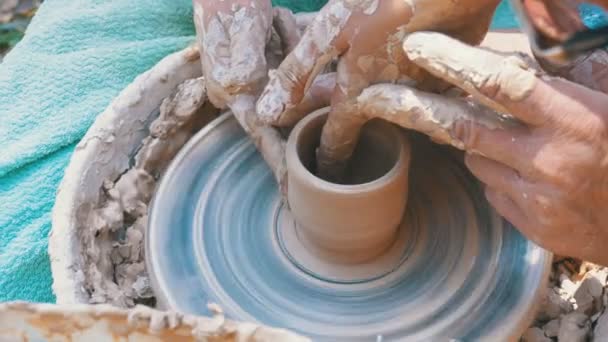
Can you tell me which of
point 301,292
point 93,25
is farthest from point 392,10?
point 93,25

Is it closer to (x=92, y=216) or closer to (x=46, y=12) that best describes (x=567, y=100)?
(x=92, y=216)

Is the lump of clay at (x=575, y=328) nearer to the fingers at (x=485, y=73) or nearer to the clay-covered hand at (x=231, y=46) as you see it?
the fingers at (x=485, y=73)

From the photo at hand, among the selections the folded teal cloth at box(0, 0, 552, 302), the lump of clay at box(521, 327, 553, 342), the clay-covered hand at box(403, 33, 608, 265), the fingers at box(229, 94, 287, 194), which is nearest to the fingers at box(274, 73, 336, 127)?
the fingers at box(229, 94, 287, 194)

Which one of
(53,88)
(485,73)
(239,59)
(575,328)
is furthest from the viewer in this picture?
(53,88)

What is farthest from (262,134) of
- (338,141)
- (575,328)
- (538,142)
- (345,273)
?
(575,328)

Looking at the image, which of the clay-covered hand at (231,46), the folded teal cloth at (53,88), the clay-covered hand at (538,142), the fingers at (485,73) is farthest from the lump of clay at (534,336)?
the folded teal cloth at (53,88)

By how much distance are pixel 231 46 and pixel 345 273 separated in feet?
1.93

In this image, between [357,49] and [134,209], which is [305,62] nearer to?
[357,49]

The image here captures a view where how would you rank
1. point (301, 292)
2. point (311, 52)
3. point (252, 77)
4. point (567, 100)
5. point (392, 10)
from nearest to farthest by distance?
1. point (567, 100)
2. point (392, 10)
3. point (311, 52)
4. point (301, 292)
5. point (252, 77)

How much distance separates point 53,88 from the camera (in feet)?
7.65

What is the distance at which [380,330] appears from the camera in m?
1.50

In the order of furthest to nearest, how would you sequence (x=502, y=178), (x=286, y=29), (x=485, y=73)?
1. (x=286, y=29)
2. (x=502, y=178)
3. (x=485, y=73)

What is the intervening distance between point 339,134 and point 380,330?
41cm

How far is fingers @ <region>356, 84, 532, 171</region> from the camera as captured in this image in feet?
4.17
